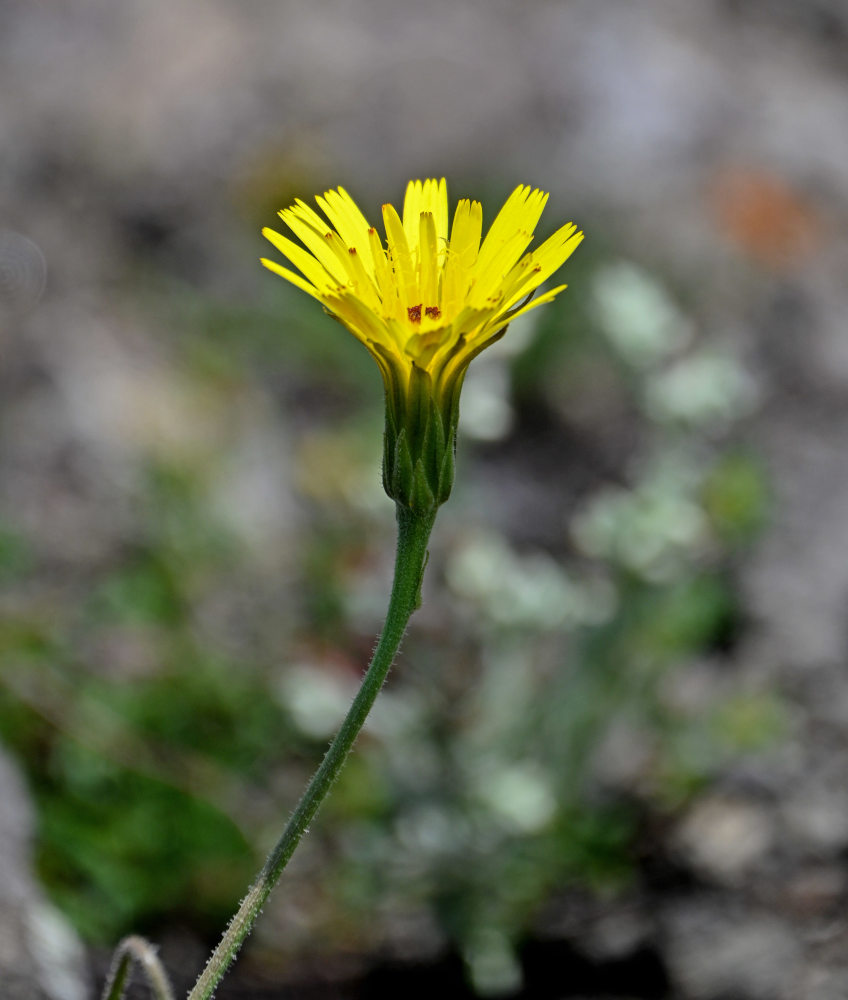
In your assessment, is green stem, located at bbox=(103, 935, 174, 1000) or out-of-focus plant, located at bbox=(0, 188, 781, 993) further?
out-of-focus plant, located at bbox=(0, 188, 781, 993)

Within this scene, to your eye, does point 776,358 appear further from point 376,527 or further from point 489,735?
point 489,735

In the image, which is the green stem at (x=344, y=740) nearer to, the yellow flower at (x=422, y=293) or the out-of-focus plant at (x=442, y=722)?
the yellow flower at (x=422, y=293)

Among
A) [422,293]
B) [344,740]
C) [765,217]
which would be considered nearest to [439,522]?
[422,293]

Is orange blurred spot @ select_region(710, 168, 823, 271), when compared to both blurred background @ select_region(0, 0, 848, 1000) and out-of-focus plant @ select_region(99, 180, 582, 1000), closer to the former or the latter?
blurred background @ select_region(0, 0, 848, 1000)

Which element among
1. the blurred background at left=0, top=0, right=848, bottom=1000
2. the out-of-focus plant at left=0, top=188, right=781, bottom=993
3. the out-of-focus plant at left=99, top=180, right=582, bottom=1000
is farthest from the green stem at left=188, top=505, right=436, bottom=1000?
the out-of-focus plant at left=0, top=188, right=781, bottom=993

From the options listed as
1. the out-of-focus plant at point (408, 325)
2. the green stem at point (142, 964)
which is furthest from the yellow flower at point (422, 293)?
the green stem at point (142, 964)

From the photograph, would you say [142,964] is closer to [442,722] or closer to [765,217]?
[442,722]

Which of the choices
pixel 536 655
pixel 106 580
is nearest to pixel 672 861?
pixel 536 655
